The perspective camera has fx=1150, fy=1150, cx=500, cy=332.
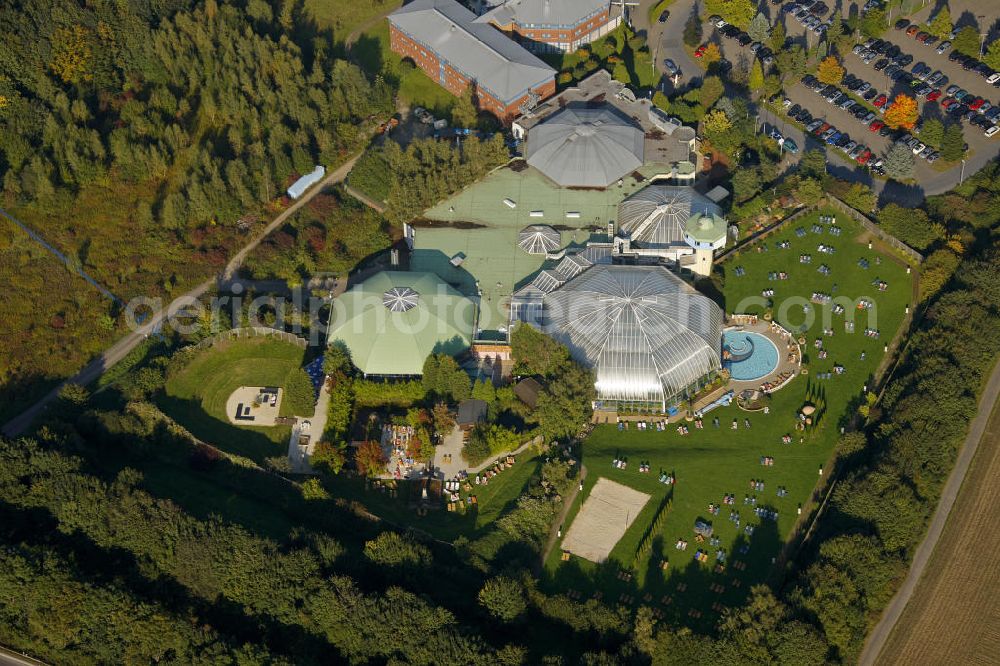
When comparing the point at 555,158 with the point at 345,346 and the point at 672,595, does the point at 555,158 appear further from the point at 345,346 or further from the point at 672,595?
the point at 672,595

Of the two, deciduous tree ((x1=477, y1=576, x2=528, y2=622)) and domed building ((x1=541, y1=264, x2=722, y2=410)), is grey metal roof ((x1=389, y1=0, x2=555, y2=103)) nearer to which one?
domed building ((x1=541, y1=264, x2=722, y2=410))

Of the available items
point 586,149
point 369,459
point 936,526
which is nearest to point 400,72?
point 586,149

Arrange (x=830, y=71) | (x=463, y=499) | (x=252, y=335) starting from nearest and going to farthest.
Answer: (x=463, y=499)
(x=252, y=335)
(x=830, y=71)

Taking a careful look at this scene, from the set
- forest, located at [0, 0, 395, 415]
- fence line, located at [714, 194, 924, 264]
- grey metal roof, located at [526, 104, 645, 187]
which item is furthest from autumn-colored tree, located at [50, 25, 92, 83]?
fence line, located at [714, 194, 924, 264]

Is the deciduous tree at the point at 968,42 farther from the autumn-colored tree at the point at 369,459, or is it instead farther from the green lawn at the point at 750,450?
the autumn-colored tree at the point at 369,459

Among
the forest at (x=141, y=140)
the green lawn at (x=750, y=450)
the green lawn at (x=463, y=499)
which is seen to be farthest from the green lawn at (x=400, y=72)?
the green lawn at (x=463, y=499)

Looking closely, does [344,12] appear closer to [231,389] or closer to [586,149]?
[586,149]
